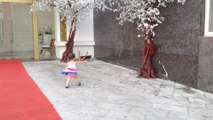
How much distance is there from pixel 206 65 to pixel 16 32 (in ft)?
24.2

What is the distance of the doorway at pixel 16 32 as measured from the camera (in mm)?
8805

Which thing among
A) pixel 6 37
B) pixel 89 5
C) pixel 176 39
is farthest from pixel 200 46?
pixel 6 37

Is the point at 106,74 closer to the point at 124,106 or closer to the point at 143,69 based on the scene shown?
the point at 143,69

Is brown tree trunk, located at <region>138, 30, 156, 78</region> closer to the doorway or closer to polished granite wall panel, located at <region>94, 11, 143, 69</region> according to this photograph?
polished granite wall panel, located at <region>94, 11, 143, 69</region>

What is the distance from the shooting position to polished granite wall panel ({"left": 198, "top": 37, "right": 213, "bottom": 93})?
3.82 metres

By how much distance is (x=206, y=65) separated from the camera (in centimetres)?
389

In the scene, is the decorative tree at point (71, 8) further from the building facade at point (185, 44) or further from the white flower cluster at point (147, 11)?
the white flower cluster at point (147, 11)

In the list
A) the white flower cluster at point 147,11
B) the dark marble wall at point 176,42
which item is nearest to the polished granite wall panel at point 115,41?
the dark marble wall at point 176,42

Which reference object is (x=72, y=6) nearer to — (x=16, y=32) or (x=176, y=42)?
(x=16, y=32)

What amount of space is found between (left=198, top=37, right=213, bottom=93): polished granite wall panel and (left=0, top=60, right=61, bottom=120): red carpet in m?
2.49

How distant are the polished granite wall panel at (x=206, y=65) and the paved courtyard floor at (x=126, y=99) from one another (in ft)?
0.48

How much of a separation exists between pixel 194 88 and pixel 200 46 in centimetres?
74

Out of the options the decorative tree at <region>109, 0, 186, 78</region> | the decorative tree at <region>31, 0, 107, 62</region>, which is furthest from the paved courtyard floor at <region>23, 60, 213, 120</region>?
the decorative tree at <region>31, 0, 107, 62</region>

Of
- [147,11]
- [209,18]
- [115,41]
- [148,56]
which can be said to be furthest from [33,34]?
[209,18]
